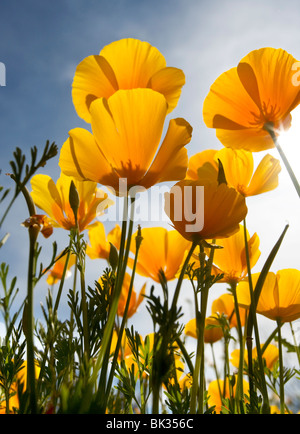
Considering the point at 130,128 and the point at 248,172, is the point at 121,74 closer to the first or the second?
the point at 130,128

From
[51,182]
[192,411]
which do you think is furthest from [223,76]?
[192,411]

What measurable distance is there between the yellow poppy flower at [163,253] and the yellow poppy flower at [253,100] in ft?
0.93

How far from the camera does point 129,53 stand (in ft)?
2.68

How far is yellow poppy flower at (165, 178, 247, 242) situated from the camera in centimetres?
69

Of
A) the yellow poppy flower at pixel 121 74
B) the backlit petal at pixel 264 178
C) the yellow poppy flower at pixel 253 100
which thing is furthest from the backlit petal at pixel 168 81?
the backlit petal at pixel 264 178

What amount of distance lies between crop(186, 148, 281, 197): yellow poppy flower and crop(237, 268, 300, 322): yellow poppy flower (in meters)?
0.24

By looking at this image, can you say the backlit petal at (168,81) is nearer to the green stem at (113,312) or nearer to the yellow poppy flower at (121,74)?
the yellow poppy flower at (121,74)

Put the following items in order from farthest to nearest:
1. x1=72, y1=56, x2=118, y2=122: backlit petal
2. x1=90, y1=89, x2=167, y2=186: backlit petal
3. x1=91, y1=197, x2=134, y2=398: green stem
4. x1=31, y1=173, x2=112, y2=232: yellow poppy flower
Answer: x1=31, y1=173, x2=112, y2=232: yellow poppy flower < x1=72, y1=56, x2=118, y2=122: backlit petal < x1=90, y1=89, x2=167, y2=186: backlit petal < x1=91, y1=197, x2=134, y2=398: green stem

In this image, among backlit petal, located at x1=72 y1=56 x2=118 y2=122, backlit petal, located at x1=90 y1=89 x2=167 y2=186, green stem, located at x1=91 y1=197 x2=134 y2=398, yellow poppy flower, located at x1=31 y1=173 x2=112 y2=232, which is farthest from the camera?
yellow poppy flower, located at x1=31 y1=173 x2=112 y2=232

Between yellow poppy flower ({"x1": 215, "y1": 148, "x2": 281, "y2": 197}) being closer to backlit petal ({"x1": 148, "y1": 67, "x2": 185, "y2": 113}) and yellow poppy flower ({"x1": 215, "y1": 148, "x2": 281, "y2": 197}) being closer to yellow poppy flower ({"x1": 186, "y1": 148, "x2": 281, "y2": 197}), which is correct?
yellow poppy flower ({"x1": 186, "y1": 148, "x2": 281, "y2": 197})

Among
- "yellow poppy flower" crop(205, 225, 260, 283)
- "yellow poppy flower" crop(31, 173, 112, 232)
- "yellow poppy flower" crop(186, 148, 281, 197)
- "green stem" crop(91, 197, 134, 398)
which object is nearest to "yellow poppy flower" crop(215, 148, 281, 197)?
"yellow poppy flower" crop(186, 148, 281, 197)

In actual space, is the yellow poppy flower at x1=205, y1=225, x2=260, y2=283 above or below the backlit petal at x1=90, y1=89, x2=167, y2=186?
below

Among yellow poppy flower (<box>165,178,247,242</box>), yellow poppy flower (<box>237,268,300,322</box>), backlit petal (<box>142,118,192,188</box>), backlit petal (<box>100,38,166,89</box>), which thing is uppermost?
backlit petal (<box>100,38,166,89</box>)

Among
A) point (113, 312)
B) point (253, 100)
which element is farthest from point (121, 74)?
point (113, 312)
